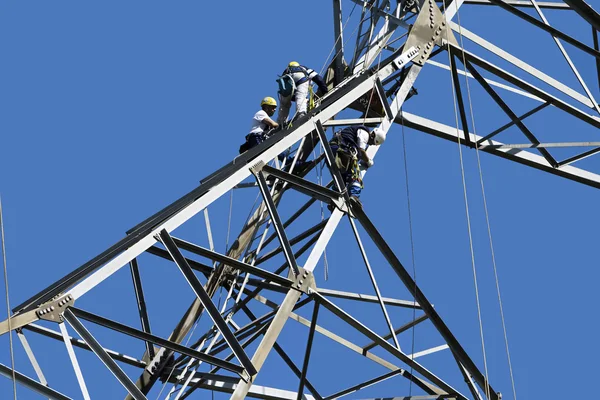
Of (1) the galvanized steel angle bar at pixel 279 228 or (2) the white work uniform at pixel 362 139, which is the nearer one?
(1) the galvanized steel angle bar at pixel 279 228

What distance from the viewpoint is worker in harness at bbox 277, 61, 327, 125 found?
25.4 m

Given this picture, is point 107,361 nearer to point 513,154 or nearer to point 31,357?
point 31,357

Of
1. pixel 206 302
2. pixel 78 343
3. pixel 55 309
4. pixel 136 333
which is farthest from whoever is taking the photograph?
pixel 78 343

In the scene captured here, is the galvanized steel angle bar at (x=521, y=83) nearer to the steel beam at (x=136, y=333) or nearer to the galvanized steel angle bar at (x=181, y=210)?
the galvanized steel angle bar at (x=181, y=210)

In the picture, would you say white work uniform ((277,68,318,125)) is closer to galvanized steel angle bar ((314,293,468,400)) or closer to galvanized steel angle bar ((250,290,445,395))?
galvanized steel angle bar ((250,290,445,395))

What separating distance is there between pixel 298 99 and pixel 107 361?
7700 mm

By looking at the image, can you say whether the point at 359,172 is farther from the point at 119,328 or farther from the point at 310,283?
the point at 119,328

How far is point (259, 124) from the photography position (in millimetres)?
26359

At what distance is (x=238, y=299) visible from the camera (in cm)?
2359

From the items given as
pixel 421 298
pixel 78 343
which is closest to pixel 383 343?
pixel 421 298

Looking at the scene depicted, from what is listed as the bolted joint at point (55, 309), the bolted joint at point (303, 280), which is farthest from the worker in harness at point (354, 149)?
the bolted joint at point (55, 309)

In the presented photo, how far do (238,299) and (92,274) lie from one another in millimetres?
4233

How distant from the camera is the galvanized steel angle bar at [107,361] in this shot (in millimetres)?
19188

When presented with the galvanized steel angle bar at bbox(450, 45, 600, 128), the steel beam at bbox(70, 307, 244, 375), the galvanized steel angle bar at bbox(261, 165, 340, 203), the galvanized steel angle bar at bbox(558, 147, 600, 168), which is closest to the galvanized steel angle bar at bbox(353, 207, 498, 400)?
the galvanized steel angle bar at bbox(261, 165, 340, 203)
